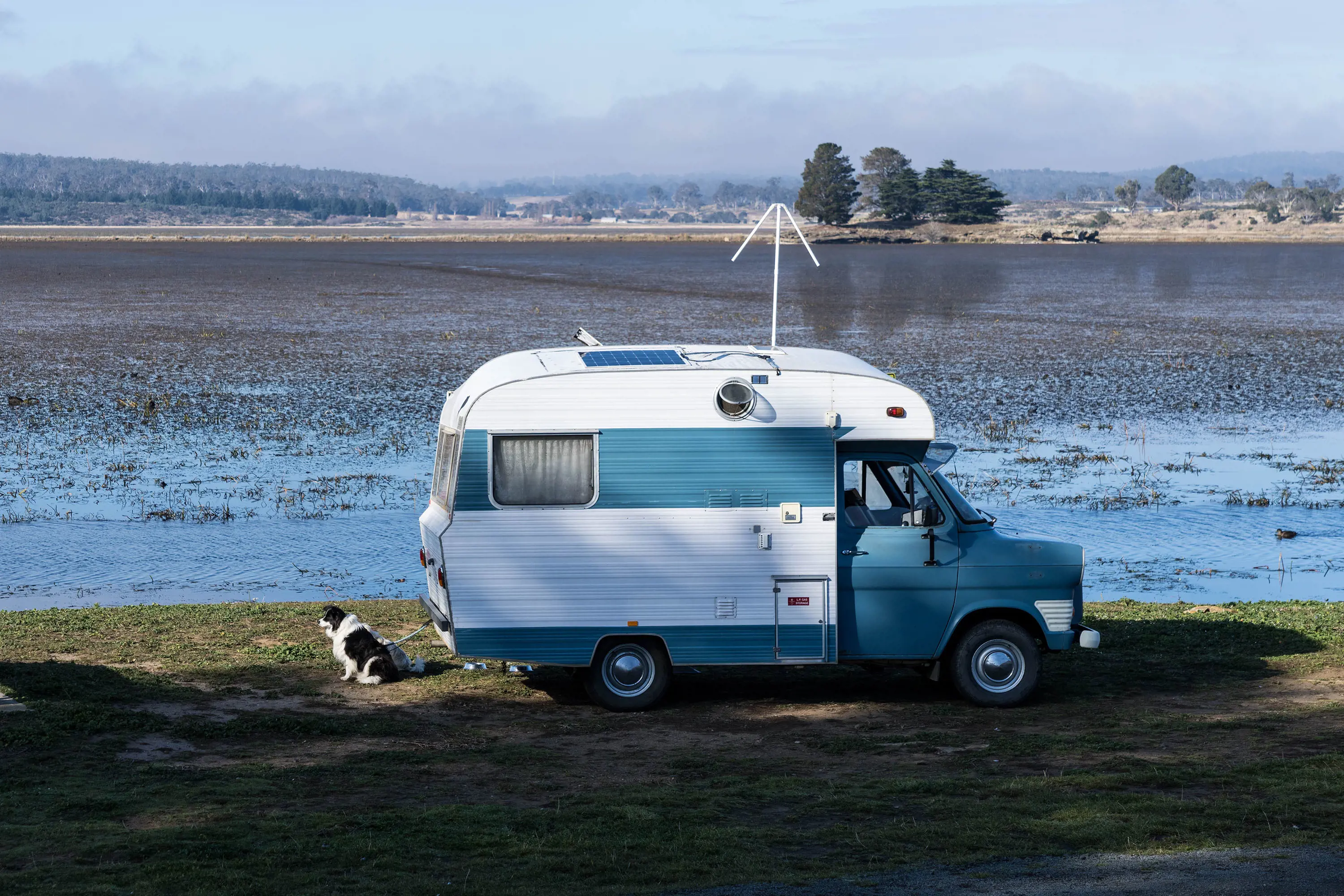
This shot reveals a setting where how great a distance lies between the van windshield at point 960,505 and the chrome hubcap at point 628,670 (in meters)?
3.03

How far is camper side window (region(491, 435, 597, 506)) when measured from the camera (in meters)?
12.6

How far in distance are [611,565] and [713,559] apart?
0.89 metres

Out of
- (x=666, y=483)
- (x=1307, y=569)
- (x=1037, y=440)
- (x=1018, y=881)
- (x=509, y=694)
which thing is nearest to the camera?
(x=1018, y=881)

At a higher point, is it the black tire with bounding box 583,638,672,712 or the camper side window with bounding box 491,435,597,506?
the camper side window with bounding box 491,435,597,506

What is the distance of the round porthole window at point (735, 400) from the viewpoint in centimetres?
1266

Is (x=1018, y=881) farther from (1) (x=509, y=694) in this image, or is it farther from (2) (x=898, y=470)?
(1) (x=509, y=694)

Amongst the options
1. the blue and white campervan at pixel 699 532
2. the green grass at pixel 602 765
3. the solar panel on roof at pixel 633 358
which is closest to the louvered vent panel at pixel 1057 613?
the blue and white campervan at pixel 699 532

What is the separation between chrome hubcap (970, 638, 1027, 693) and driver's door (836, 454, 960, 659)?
467 millimetres

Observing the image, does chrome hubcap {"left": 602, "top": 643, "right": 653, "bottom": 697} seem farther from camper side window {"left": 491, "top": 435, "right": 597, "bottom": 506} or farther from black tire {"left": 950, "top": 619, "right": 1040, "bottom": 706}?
black tire {"left": 950, "top": 619, "right": 1040, "bottom": 706}

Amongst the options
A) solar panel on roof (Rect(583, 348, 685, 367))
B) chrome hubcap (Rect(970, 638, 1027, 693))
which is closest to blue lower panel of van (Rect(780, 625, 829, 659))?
chrome hubcap (Rect(970, 638, 1027, 693))

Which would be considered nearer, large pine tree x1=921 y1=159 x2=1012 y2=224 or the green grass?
the green grass

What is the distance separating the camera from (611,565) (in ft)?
41.7

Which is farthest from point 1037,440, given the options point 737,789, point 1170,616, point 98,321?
point 98,321

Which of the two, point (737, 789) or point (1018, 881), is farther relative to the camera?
point (737, 789)
